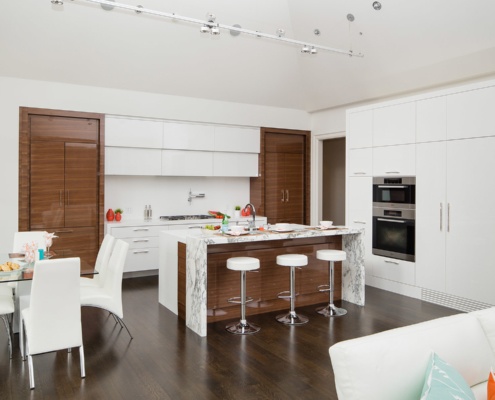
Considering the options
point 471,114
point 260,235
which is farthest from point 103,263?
point 471,114

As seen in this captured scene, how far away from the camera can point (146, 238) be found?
6.67 meters

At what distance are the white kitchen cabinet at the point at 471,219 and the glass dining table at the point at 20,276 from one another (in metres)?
3.82

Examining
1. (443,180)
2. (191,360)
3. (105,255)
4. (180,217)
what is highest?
(443,180)

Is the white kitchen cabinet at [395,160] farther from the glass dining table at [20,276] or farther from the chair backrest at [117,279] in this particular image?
the glass dining table at [20,276]

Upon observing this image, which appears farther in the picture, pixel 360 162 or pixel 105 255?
pixel 360 162

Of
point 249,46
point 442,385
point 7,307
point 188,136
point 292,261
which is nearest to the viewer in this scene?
point 442,385

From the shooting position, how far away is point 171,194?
7.46 m

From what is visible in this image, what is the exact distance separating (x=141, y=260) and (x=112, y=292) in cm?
277

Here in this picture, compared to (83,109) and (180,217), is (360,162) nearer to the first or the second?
(180,217)

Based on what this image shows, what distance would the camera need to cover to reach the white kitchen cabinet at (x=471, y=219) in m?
4.70

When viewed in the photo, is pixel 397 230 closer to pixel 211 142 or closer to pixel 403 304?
pixel 403 304

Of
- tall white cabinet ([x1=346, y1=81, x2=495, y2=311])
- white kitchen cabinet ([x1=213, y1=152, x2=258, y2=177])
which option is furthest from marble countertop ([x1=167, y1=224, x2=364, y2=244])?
white kitchen cabinet ([x1=213, y1=152, x2=258, y2=177])

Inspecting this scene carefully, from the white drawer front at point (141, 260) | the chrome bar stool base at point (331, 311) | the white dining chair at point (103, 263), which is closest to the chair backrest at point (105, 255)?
the white dining chair at point (103, 263)

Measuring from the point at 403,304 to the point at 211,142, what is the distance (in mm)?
3879
